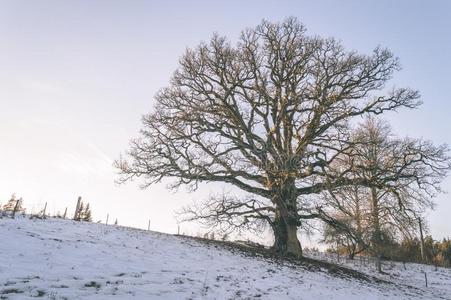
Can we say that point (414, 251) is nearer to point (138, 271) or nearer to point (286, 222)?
point (286, 222)

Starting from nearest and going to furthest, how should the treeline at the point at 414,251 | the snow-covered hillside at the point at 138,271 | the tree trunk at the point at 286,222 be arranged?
the snow-covered hillside at the point at 138,271 < the tree trunk at the point at 286,222 < the treeline at the point at 414,251

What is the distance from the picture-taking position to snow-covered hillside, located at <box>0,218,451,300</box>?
757 centimetres

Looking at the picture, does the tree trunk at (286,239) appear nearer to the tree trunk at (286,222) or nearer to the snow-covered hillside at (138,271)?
the tree trunk at (286,222)

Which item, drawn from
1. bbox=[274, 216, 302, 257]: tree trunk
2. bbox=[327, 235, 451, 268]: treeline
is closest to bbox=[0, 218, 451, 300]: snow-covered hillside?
bbox=[274, 216, 302, 257]: tree trunk

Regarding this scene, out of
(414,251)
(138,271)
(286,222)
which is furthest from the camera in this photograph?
(414,251)

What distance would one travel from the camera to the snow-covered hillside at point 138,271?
7.57 m

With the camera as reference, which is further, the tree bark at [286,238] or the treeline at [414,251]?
the treeline at [414,251]

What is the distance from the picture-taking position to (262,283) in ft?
37.1

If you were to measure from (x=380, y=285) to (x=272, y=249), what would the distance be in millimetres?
5281

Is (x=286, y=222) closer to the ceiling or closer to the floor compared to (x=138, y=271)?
closer to the ceiling

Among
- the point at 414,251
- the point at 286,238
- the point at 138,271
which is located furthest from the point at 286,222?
the point at 414,251

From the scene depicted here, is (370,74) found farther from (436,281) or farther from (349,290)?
(436,281)

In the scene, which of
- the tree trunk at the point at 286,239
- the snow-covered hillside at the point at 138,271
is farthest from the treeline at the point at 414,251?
the snow-covered hillside at the point at 138,271

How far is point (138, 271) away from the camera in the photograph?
32.3 ft
